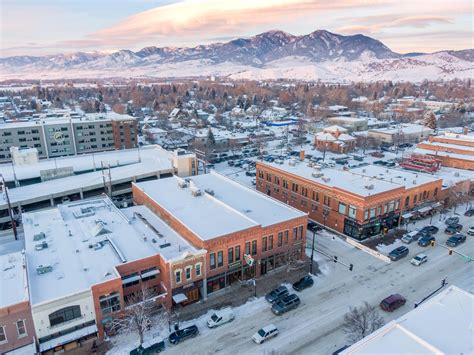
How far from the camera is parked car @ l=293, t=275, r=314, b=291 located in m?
39.8

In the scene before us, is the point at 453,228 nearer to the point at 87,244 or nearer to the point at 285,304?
the point at 285,304

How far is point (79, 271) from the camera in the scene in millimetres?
34219

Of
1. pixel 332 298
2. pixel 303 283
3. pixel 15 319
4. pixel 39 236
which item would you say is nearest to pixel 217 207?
pixel 303 283

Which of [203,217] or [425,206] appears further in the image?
[425,206]

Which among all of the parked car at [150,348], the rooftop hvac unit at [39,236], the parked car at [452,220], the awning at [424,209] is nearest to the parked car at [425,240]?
the parked car at [452,220]

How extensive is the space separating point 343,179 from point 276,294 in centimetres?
2801

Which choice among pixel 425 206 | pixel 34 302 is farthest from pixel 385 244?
pixel 34 302

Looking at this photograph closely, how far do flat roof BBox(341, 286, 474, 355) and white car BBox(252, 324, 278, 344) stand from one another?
10836 mm

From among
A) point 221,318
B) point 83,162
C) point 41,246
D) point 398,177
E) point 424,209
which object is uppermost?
point 398,177

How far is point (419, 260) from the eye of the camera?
44.7 meters

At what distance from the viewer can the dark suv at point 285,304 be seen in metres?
35.8

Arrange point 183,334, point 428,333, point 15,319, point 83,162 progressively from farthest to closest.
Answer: point 83,162
point 183,334
point 15,319
point 428,333

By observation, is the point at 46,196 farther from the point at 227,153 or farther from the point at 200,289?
the point at 227,153

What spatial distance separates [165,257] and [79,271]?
28.1ft
